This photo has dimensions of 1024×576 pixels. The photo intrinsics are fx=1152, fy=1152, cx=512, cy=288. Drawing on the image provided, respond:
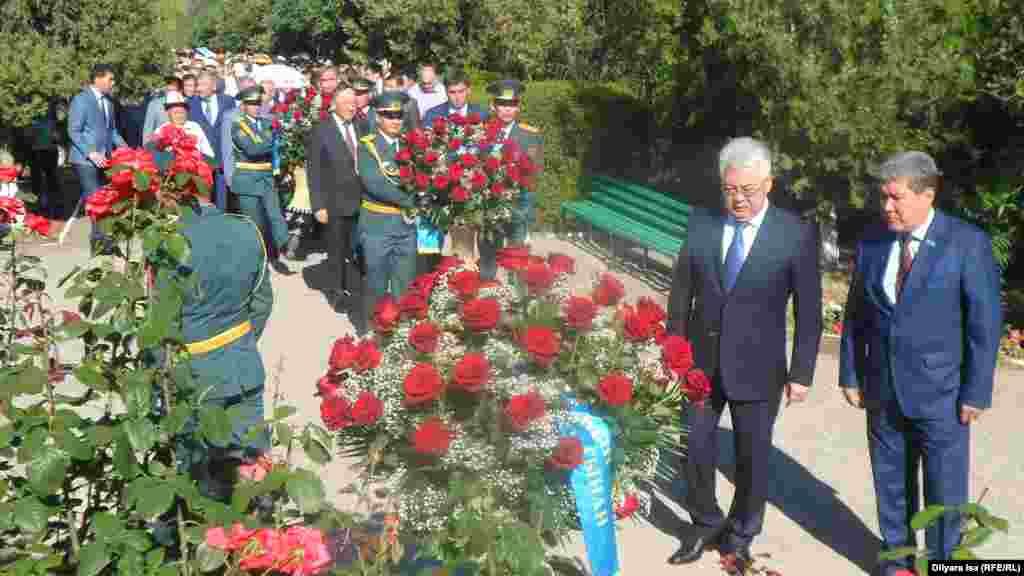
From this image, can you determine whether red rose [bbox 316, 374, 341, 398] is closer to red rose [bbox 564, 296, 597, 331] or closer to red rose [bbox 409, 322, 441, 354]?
red rose [bbox 409, 322, 441, 354]

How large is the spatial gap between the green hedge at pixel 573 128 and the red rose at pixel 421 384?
9254 millimetres

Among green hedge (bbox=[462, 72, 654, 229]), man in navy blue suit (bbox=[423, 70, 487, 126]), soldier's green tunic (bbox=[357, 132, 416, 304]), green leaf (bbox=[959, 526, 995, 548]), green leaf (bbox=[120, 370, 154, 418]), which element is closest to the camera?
green leaf (bbox=[959, 526, 995, 548])

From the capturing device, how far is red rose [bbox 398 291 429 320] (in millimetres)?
4398

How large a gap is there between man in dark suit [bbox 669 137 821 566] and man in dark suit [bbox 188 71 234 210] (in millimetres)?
6742

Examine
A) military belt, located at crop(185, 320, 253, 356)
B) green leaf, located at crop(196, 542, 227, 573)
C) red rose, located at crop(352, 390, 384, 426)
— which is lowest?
military belt, located at crop(185, 320, 253, 356)

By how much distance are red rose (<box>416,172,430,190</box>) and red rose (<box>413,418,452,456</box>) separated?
4673 millimetres

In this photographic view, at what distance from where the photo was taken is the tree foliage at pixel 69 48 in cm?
1245

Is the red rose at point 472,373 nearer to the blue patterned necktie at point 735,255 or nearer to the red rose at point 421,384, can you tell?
the red rose at point 421,384

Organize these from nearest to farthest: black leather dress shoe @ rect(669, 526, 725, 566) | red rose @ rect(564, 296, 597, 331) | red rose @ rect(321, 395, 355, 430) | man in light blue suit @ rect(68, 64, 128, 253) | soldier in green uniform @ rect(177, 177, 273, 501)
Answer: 1. red rose @ rect(321, 395, 355, 430)
2. red rose @ rect(564, 296, 597, 331)
3. soldier in green uniform @ rect(177, 177, 273, 501)
4. black leather dress shoe @ rect(669, 526, 725, 566)
5. man in light blue suit @ rect(68, 64, 128, 253)

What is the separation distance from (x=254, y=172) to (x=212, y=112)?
1171 mm

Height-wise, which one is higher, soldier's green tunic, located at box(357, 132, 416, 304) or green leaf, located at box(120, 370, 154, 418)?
green leaf, located at box(120, 370, 154, 418)

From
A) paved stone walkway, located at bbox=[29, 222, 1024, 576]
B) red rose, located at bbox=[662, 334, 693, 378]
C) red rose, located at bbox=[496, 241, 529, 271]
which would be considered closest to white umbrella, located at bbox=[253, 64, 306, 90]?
paved stone walkway, located at bbox=[29, 222, 1024, 576]

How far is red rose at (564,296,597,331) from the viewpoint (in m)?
4.22

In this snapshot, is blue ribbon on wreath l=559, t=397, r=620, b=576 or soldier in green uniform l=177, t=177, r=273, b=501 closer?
blue ribbon on wreath l=559, t=397, r=620, b=576
